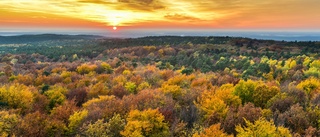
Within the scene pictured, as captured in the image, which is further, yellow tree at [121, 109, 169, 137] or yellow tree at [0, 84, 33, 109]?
yellow tree at [0, 84, 33, 109]

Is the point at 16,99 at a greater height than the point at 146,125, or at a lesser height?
lesser

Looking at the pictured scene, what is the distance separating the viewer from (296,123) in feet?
69.5

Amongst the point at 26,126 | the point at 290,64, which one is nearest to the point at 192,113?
the point at 26,126

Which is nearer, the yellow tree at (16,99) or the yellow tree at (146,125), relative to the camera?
the yellow tree at (146,125)

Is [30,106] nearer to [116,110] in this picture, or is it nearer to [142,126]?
[116,110]

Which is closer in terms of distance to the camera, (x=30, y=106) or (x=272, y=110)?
(x=272, y=110)

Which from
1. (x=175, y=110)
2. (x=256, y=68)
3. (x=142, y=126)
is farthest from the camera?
(x=256, y=68)

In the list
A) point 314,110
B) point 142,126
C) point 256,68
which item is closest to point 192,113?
point 142,126

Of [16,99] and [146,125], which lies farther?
[16,99]

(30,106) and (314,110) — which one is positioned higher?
(314,110)

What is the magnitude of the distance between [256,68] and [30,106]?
51.8 metres

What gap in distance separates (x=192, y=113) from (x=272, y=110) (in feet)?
29.0

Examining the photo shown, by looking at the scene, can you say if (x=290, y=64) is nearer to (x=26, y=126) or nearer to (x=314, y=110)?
(x=314, y=110)

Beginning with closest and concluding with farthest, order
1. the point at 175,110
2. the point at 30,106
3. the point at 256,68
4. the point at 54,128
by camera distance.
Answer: the point at 54,128, the point at 175,110, the point at 30,106, the point at 256,68
